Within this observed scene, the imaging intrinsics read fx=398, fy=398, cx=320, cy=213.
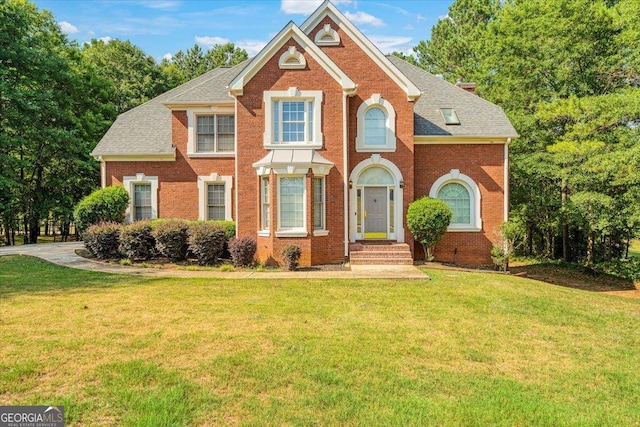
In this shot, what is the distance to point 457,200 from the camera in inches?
685

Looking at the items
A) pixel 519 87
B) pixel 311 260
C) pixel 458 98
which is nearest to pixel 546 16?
pixel 519 87

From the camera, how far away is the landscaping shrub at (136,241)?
14.7 meters

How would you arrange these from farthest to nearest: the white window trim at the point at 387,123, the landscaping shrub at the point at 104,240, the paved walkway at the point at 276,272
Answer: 1. the white window trim at the point at 387,123
2. the landscaping shrub at the point at 104,240
3. the paved walkway at the point at 276,272

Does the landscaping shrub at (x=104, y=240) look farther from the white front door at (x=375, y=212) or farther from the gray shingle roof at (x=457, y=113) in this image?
the gray shingle roof at (x=457, y=113)

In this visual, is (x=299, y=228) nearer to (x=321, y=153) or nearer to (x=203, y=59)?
(x=321, y=153)

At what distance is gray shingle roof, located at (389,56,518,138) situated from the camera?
1720 centimetres

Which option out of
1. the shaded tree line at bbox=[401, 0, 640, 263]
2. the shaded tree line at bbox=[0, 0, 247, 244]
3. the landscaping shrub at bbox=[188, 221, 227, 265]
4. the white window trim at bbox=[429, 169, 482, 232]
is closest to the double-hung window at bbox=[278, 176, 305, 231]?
the landscaping shrub at bbox=[188, 221, 227, 265]

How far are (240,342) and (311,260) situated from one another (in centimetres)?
805

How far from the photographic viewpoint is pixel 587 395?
5168mm

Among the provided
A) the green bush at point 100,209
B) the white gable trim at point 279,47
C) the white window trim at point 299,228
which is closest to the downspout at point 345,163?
the white gable trim at point 279,47

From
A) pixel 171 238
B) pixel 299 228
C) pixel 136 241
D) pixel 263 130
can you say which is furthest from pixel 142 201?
pixel 299 228

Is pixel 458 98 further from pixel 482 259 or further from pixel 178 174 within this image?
pixel 178 174

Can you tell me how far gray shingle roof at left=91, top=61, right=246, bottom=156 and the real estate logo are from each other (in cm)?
1455

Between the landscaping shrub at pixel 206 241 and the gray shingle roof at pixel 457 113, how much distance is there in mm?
9477
